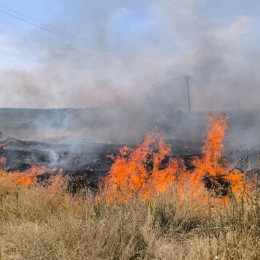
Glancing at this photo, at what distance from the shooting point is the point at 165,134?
2423 cm

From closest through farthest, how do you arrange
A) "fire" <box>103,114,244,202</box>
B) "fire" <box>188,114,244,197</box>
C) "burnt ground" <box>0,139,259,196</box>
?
1. "fire" <box>103,114,244,202</box>
2. "fire" <box>188,114,244,197</box>
3. "burnt ground" <box>0,139,259,196</box>

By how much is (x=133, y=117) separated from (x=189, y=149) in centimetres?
1063

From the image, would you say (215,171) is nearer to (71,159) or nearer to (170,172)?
(170,172)

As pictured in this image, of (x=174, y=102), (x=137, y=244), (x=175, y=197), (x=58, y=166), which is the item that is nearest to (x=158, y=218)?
(x=175, y=197)

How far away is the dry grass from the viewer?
3650mm

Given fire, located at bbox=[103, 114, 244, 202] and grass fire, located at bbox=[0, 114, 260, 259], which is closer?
grass fire, located at bbox=[0, 114, 260, 259]

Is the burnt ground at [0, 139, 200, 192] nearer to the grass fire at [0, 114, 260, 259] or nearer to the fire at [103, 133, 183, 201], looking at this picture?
the fire at [103, 133, 183, 201]

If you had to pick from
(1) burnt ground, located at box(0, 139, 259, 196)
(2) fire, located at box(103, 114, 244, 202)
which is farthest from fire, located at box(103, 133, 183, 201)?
(1) burnt ground, located at box(0, 139, 259, 196)

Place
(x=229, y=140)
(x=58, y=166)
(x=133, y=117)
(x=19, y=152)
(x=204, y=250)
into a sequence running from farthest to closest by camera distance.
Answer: (x=133, y=117)
(x=229, y=140)
(x=19, y=152)
(x=58, y=166)
(x=204, y=250)

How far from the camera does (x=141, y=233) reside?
4258 millimetres

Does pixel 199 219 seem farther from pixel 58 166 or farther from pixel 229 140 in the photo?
pixel 229 140

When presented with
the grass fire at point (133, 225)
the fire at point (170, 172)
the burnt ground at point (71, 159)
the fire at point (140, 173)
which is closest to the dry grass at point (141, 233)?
the grass fire at point (133, 225)

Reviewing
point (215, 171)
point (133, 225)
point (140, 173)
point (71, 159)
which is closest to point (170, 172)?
point (140, 173)

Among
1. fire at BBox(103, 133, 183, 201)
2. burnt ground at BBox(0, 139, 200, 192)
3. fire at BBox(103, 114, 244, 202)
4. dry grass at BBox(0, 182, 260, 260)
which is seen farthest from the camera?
burnt ground at BBox(0, 139, 200, 192)
